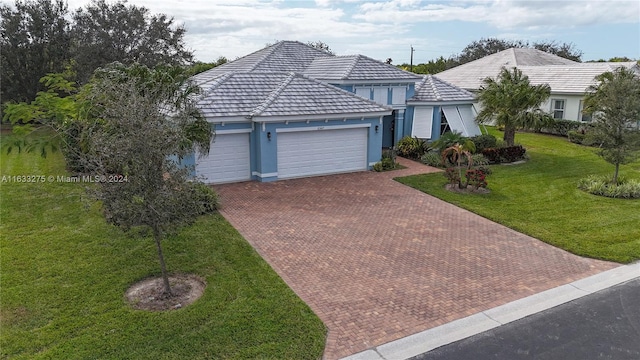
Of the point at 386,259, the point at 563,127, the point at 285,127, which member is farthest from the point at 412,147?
the point at 563,127

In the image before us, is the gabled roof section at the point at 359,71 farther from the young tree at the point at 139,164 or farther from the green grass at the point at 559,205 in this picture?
the young tree at the point at 139,164

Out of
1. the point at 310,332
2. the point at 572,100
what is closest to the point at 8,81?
the point at 310,332

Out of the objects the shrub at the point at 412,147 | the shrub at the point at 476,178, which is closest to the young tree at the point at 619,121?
the shrub at the point at 476,178

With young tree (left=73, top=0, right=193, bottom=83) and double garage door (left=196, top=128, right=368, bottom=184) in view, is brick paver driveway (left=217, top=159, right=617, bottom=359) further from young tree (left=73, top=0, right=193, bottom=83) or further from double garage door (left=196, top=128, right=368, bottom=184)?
young tree (left=73, top=0, right=193, bottom=83)

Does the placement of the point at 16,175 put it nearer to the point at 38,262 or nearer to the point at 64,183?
the point at 64,183

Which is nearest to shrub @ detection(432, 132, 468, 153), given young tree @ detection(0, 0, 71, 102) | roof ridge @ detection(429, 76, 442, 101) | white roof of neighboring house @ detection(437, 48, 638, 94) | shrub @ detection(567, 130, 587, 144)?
roof ridge @ detection(429, 76, 442, 101)

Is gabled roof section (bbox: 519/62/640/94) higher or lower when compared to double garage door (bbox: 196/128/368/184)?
higher

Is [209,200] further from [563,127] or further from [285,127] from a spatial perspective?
[563,127]
